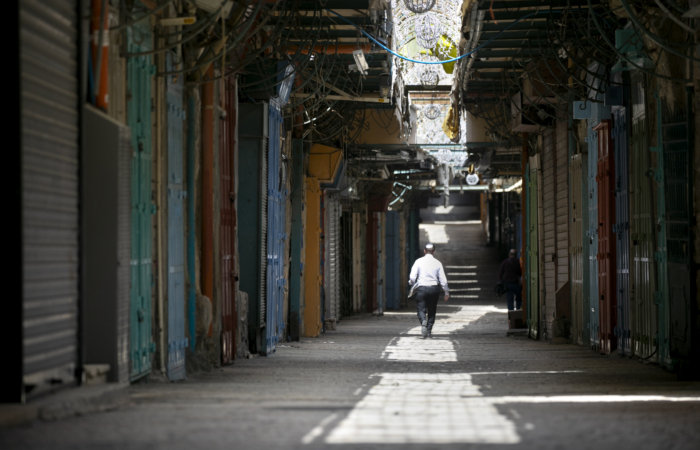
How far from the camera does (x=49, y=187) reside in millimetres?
5496

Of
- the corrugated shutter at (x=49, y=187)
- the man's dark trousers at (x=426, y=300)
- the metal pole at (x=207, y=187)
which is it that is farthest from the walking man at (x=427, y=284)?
the corrugated shutter at (x=49, y=187)

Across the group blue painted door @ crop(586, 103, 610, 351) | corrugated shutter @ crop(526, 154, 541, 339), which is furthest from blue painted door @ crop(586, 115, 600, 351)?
corrugated shutter @ crop(526, 154, 541, 339)

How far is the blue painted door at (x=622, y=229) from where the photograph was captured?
37.3 feet

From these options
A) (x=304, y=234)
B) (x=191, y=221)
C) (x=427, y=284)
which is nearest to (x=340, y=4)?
(x=191, y=221)

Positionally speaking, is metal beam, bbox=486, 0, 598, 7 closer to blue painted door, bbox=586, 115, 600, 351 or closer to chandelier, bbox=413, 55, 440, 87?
blue painted door, bbox=586, 115, 600, 351

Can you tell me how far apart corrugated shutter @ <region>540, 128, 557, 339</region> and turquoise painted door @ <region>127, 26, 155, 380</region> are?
9982 mm

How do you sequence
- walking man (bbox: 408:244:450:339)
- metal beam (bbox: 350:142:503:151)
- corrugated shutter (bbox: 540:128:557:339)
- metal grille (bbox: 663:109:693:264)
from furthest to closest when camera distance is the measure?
1. metal beam (bbox: 350:142:503:151)
2. walking man (bbox: 408:244:450:339)
3. corrugated shutter (bbox: 540:128:557:339)
4. metal grille (bbox: 663:109:693:264)

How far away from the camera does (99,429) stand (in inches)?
193

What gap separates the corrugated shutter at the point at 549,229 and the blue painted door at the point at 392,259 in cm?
1577

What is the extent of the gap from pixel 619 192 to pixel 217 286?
5328mm

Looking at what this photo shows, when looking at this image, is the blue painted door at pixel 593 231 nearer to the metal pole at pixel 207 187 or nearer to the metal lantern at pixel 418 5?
the metal lantern at pixel 418 5

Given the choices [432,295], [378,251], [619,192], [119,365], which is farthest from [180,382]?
[378,251]

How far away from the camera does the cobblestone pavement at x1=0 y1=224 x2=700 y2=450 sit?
456 cm

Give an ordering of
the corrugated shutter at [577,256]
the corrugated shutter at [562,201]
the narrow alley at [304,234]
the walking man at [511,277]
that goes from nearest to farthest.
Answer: the narrow alley at [304,234] < the corrugated shutter at [577,256] < the corrugated shutter at [562,201] < the walking man at [511,277]
